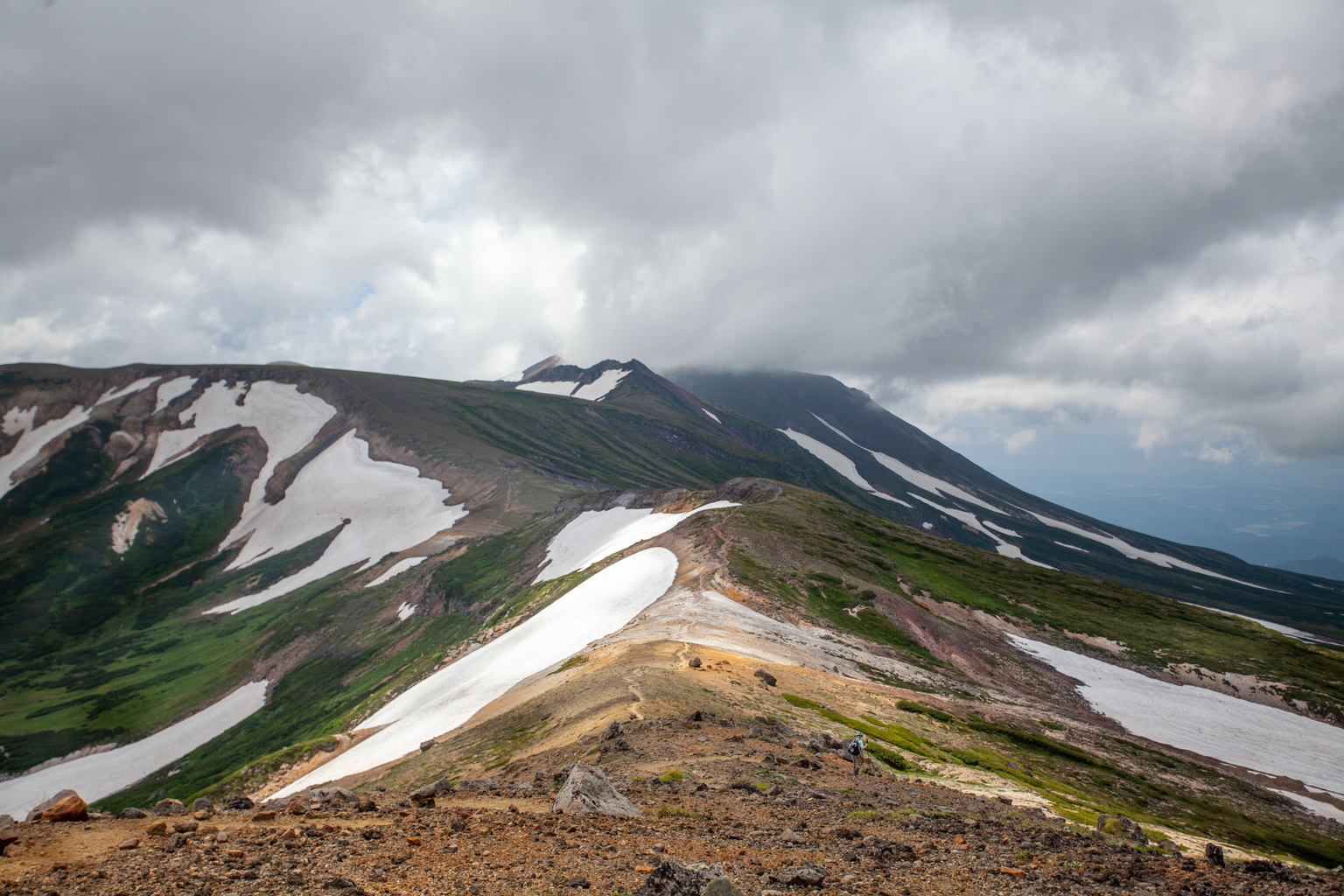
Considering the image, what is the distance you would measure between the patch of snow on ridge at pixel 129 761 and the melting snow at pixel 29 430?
114 metres

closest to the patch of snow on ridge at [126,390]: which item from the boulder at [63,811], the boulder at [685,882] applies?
the boulder at [63,811]

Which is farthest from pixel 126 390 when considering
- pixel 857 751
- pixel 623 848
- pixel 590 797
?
pixel 623 848

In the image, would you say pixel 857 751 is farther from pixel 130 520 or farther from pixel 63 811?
pixel 130 520

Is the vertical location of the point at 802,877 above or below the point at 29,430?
below

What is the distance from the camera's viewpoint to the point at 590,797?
12.2 meters

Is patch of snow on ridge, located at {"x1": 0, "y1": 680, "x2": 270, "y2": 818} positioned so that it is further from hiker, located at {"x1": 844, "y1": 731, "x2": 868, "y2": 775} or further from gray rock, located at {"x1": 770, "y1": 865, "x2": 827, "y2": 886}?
gray rock, located at {"x1": 770, "y1": 865, "x2": 827, "y2": 886}

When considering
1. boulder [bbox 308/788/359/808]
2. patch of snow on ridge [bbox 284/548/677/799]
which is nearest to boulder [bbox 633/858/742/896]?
boulder [bbox 308/788/359/808]

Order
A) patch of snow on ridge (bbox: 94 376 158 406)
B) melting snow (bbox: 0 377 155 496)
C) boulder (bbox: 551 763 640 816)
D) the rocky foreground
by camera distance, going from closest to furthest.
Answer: the rocky foreground, boulder (bbox: 551 763 640 816), melting snow (bbox: 0 377 155 496), patch of snow on ridge (bbox: 94 376 158 406)

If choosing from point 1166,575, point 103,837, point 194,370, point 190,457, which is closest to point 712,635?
point 103,837

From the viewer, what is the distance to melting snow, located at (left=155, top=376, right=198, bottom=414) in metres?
158

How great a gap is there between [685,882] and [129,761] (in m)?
78.2

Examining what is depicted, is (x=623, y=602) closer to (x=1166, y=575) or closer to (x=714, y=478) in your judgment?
(x=714, y=478)

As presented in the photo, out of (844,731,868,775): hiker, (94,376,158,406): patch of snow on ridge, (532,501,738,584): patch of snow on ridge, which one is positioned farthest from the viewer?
(94,376,158,406): patch of snow on ridge

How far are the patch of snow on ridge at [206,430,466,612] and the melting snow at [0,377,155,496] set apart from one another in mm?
66246
